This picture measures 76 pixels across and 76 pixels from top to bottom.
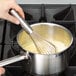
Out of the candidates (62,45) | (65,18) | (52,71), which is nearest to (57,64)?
(52,71)

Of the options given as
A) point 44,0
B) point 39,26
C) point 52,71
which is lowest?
point 52,71

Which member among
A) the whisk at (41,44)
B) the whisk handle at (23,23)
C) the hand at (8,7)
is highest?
the hand at (8,7)

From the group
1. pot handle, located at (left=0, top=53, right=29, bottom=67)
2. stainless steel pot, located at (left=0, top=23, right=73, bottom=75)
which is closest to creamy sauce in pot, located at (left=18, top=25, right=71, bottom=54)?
stainless steel pot, located at (left=0, top=23, right=73, bottom=75)

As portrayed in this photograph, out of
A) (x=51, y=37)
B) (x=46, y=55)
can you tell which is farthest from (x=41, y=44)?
(x=46, y=55)

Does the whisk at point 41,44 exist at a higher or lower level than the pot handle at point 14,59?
higher

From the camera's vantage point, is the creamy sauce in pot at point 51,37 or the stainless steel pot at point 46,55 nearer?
the stainless steel pot at point 46,55

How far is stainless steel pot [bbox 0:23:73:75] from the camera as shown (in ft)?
2.08

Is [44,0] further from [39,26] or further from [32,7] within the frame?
[39,26]

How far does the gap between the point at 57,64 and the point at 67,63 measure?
42 millimetres

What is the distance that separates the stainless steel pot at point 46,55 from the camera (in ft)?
2.08

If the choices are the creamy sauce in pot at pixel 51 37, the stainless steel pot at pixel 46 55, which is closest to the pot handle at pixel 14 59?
the stainless steel pot at pixel 46 55

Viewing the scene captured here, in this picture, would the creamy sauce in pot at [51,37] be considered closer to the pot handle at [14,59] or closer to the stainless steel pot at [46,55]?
the stainless steel pot at [46,55]

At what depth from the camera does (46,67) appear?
65 centimetres

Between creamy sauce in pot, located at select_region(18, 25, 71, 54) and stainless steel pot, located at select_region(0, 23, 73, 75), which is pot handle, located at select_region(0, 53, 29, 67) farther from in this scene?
creamy sauce in pot, located at select_region(18, 25, 71, 54)
